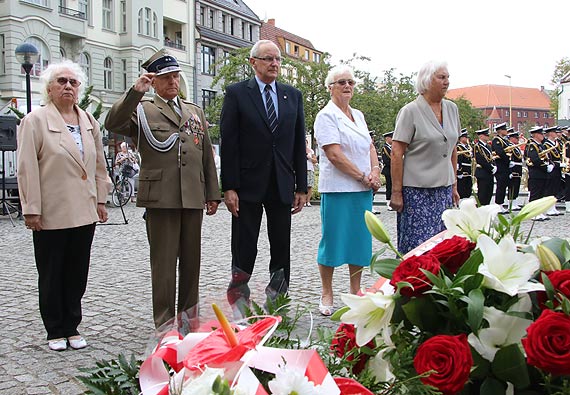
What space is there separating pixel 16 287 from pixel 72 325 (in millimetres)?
2465

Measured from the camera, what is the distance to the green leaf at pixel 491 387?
1.19 m

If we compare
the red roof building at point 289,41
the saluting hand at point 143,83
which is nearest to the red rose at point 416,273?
the saluting hand at point 143,83

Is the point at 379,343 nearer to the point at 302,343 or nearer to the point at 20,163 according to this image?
the point at 302,343

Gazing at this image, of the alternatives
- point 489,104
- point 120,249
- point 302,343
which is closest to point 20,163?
point 302,343

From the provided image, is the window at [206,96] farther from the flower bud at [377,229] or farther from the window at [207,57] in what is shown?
the flower bud at [377,229]

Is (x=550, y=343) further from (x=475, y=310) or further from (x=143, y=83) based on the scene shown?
(x=143, y=83)

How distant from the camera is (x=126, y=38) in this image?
131 feet

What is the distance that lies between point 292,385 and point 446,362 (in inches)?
12.0

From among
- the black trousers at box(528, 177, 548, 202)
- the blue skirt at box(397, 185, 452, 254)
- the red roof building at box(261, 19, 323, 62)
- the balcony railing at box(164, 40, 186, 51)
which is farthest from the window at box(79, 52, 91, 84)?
the blue skirt at box(397, 185, 452, 254)

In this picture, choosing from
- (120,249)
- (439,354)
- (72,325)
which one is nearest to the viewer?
(439,354)

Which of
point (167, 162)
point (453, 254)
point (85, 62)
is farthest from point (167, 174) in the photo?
point (85, 62)

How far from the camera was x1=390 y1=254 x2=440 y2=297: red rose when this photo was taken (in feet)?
3.90

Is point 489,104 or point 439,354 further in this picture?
point 489,104

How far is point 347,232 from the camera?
513cm
